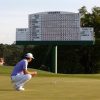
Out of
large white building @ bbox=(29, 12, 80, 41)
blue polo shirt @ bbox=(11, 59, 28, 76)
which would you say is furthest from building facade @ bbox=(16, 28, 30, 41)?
blue polo shirt @ bbox=(11, 59, 28, 76)

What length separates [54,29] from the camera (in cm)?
5544

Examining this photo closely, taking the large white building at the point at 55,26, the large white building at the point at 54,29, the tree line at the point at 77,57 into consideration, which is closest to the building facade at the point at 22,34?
the large white building at the point at 54,29

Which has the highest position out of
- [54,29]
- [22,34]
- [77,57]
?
[54,29]

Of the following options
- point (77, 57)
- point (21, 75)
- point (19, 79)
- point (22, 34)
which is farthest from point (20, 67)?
point (77, 57)

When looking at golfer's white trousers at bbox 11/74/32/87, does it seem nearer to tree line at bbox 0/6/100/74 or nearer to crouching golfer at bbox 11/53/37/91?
crouching golfer at bbox 11/53/37/91

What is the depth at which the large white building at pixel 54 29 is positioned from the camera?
2156 inches

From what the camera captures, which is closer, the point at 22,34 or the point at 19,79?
the point at 19,79

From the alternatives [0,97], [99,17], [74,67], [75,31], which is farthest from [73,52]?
[0,97]

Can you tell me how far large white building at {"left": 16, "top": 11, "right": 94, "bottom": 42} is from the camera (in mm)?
54750

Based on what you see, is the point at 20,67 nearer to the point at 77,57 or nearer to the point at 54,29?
the point at 54,29

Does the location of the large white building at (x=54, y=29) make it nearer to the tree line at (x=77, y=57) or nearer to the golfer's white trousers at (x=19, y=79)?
the tree line at (x=77, y=57)

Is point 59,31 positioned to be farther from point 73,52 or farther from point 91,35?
point 73,52

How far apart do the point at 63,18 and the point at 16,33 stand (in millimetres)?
5836

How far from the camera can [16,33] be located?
55281mm
